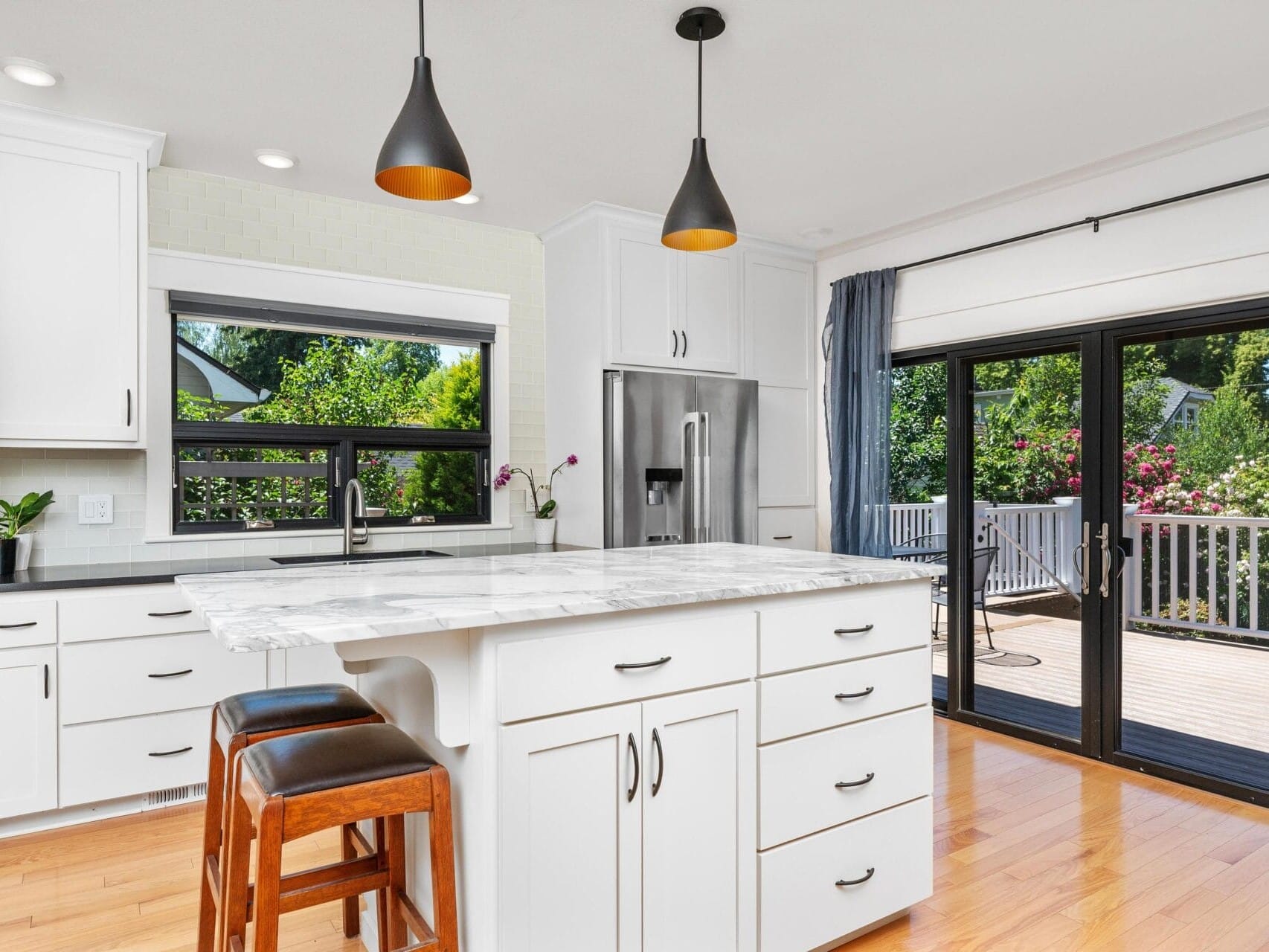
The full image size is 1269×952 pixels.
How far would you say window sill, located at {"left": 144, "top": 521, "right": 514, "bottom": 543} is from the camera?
140 inches

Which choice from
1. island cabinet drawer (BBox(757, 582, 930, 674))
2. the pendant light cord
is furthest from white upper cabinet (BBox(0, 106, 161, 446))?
island cabinet drawer (BBox(757, 582, 930, 674))

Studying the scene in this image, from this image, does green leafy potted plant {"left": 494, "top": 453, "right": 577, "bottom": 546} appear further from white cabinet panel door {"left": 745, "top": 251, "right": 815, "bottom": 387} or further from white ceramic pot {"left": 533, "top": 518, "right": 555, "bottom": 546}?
white cabinet panel door {"left": 745, "top": 251, "right": 815, "bottom": 387}

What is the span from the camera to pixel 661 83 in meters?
2.76

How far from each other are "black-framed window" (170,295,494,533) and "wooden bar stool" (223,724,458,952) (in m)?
2.31

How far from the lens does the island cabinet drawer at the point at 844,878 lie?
78.3 inches

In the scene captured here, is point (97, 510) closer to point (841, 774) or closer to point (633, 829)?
point (633, 829)

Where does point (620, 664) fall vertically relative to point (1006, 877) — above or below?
above

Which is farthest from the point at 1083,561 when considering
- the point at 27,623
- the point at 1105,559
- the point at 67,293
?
the point at 67,293

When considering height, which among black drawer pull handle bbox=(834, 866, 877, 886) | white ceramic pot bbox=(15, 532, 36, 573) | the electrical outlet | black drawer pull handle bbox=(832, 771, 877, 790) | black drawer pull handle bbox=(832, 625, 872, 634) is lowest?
black drawer pull handle bbox=(834, 866, 877, 886)

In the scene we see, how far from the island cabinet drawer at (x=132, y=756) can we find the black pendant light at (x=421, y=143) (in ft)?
6.89

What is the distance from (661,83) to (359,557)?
236 centimetres

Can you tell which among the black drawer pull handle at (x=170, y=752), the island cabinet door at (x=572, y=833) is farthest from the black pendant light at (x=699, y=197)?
the black drawer pull handle at (x=170, y=752)

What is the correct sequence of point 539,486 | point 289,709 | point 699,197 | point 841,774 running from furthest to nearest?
point 539,486, point 699,197, point 841,774, point 289,709

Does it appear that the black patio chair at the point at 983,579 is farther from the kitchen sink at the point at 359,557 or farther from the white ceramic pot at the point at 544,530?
the kitchen sink at the point at 359,557
